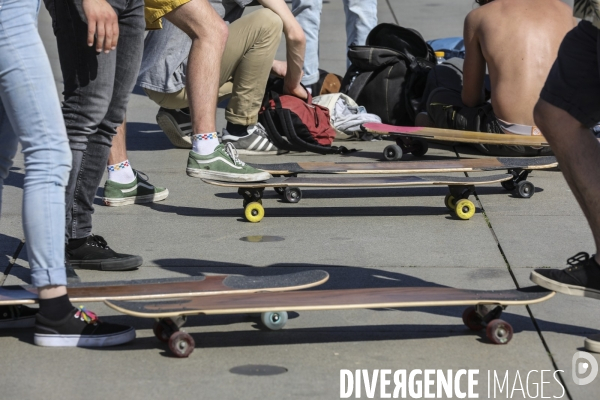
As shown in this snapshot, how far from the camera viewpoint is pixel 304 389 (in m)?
3.09

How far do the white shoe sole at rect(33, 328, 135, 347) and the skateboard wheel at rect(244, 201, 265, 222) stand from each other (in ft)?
6.44

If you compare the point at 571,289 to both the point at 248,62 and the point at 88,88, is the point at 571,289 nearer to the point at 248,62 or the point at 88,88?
the point at 88,88

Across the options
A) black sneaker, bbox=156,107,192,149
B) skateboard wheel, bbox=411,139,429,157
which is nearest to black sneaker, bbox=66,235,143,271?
black sneaker, bbox=156,107,192,149

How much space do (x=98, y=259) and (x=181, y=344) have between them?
48.4 inches

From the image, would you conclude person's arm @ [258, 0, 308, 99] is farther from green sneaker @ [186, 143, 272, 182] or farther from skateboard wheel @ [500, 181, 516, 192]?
skateboard wheel @ [500, 181, 516, 192]

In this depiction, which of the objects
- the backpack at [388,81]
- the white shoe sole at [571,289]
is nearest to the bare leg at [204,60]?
the white shoe sole at [571,289]

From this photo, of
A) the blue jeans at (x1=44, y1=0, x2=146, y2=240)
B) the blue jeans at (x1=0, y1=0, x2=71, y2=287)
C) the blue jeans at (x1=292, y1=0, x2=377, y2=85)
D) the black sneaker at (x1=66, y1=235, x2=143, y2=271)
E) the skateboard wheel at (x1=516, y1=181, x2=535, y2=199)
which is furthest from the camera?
the blue jeans at (x1=292, y1=0, x2=377, y2=85)

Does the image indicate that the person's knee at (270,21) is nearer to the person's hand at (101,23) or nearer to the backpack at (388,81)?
the backpack at (388,81)

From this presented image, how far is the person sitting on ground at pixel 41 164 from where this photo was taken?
3178mm

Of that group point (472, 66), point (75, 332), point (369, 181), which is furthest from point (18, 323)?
point (472, 66)

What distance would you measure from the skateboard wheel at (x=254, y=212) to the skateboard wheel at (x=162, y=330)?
6.43 ft

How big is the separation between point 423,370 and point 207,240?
6.50 ft

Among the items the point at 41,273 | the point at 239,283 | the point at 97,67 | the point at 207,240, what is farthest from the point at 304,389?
the point at 207,240

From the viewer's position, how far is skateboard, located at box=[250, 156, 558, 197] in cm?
572
